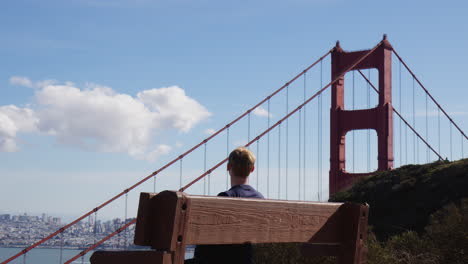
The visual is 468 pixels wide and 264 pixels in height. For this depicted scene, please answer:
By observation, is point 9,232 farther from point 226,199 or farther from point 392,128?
point 226,199

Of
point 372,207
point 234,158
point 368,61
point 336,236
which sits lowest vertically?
point 336,236

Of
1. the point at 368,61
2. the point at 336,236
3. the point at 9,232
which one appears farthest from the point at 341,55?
the point at 9,232

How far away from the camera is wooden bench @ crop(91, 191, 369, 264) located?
2.41 m

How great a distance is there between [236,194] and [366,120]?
22272 mm

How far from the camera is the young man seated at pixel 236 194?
3.03 metres

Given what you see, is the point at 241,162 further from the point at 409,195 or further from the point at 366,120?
the point at 366,120

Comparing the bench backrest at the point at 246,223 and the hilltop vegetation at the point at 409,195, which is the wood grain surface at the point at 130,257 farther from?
the hilltop vegetation at the point at 409,195

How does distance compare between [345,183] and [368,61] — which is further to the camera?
[368,61]

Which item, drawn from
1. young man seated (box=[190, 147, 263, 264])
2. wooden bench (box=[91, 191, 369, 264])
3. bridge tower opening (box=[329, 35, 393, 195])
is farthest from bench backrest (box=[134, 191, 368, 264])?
bridge tower opening (box=[329, 35, 393, 195])

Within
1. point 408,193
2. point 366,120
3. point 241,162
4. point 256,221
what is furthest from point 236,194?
point 366,120

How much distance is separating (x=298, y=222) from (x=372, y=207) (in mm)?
21599

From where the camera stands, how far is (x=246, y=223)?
2.81 m

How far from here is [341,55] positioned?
92.1ft

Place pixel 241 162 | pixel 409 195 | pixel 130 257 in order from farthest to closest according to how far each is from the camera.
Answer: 1. pixel 409 195
2. pixel 241 162
3. pixel 130 257
